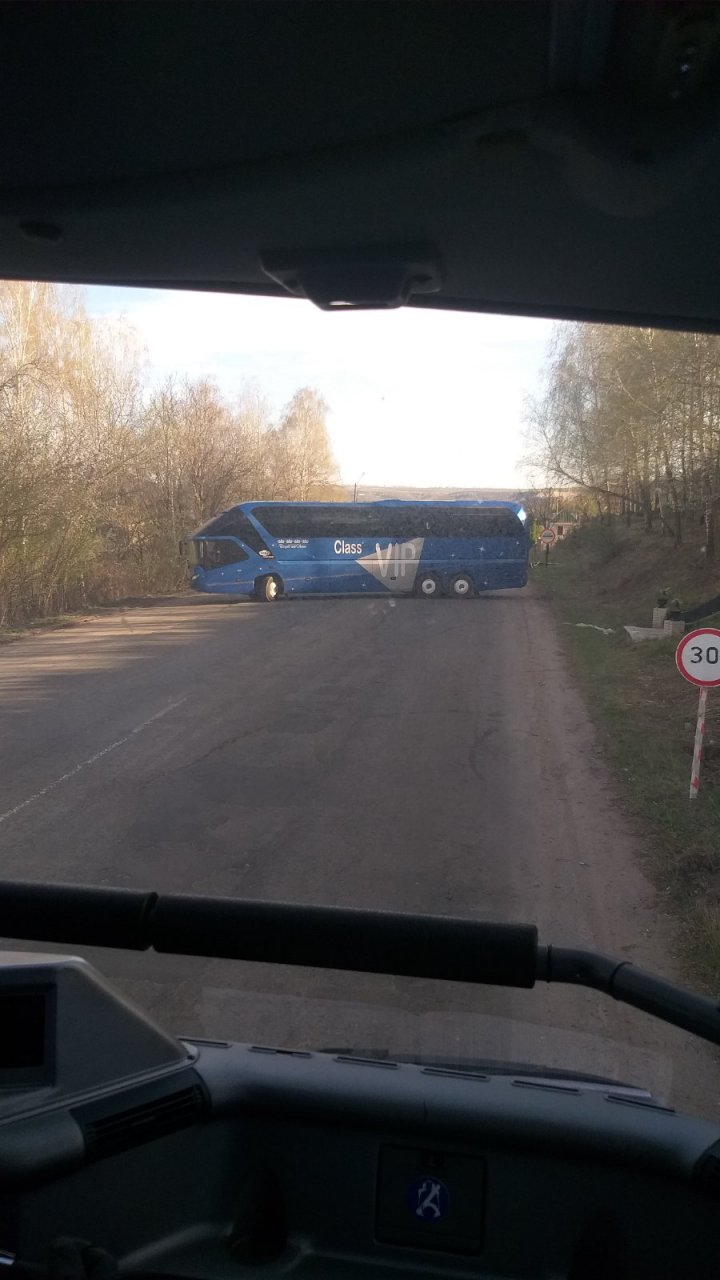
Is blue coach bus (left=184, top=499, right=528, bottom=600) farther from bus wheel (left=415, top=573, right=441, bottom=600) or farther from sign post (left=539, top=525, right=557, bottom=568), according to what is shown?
sign post (left=539, top=525, right=557, bottom=568)

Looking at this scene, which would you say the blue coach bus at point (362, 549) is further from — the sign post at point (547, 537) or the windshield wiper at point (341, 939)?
the windshield wiper at point (341, 939)

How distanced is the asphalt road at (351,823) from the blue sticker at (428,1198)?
1.98 ft

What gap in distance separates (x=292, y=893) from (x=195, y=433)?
18.6 metres

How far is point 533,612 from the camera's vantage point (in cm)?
2503

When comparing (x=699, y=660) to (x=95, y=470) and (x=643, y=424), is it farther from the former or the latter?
(x=95, y=470)

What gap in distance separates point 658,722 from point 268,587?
62.9ft

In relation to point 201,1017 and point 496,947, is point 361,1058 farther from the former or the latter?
point 201,1017

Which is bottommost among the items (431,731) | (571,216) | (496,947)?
(431,731)

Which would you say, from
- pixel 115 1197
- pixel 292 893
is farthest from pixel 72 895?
pixel 292 893

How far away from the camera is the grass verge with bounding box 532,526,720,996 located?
222 inches

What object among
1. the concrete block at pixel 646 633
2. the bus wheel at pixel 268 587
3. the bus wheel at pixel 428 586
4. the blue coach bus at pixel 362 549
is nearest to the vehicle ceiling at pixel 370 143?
the concrete block at pixel 646 633

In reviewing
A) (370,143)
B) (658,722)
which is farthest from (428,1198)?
(658,722)

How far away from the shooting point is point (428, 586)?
99.6 feet

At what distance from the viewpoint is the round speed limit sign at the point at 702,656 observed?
286 inches
